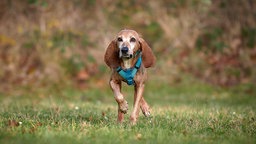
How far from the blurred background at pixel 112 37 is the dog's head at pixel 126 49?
9827 mm

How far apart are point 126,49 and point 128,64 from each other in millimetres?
369

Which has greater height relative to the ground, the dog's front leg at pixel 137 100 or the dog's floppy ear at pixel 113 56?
the dog's floppy ear at pixel 113 56

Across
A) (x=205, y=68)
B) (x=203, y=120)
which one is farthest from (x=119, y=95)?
(x=205, y=68)

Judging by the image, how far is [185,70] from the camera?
19406mm

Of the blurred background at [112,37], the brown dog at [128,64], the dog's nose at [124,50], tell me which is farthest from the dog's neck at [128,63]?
the blurred background at [112,37]

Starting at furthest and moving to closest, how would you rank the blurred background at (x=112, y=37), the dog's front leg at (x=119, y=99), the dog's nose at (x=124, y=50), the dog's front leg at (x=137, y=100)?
the blurred background at (x=112, y=37), the dog's front leg at (x=137, y=100), the dog's front leg at (x=119, y=99), the dog's nose at (x=124, y=50)

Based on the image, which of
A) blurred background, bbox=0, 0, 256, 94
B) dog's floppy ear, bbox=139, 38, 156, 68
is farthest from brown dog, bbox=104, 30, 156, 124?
blurred background, bbox=0, 0, 256, 94

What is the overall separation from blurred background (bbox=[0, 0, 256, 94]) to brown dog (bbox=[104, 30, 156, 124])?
32.3 feet

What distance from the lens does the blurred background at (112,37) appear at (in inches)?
722

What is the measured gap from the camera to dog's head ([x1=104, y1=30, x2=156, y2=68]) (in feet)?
24.8

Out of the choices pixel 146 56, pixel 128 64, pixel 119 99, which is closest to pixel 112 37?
pixel 146 56

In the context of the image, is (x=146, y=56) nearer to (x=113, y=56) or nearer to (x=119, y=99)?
(x=113, y=56)

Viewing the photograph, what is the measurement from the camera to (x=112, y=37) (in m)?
19.5

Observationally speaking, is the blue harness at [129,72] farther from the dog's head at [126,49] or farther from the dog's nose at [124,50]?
the dog's nose at [124,50]
